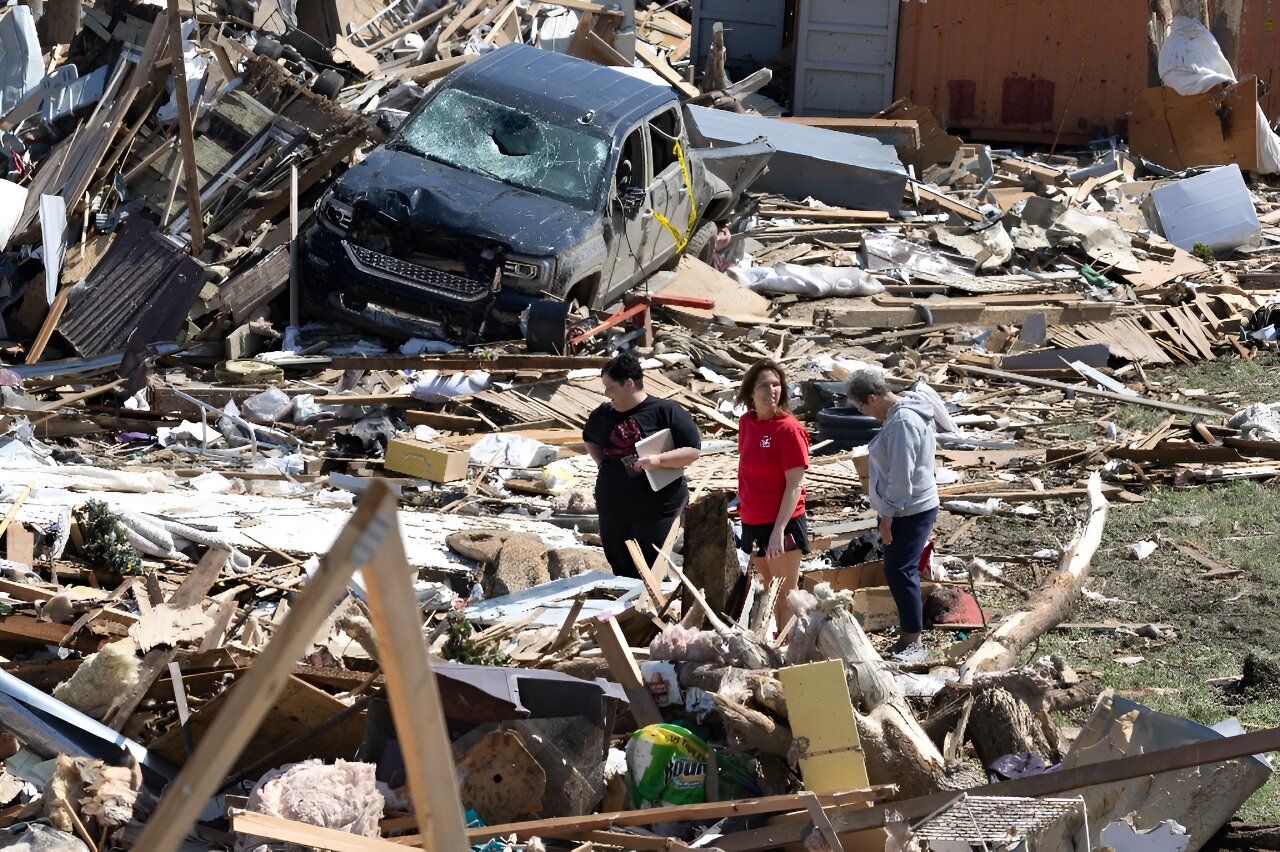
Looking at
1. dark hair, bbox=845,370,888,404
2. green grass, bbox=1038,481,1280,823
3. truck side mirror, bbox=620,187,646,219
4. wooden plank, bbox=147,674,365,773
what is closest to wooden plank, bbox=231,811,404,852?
wooden plank, bbox=147,674,365,773

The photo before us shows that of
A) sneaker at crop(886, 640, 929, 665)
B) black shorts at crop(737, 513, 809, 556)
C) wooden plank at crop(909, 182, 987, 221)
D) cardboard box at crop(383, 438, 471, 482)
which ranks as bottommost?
wooden plank at crop(909, 182, 987, 221)

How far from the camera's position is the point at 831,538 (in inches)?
354

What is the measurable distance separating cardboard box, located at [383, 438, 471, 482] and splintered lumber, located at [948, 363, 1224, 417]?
5378 millimetres

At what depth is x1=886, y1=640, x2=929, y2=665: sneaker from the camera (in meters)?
7.04

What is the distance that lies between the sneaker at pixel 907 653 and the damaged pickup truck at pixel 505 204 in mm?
5093

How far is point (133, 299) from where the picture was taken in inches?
463

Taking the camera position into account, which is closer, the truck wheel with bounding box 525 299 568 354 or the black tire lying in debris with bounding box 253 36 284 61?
the truck wheel with bounding box 525 299 568 354

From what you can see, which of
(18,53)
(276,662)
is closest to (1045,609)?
(276,662)

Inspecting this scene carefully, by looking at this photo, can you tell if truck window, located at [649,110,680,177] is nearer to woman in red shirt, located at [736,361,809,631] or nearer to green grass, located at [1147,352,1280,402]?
green grass, located at [1147,352,1280,402]

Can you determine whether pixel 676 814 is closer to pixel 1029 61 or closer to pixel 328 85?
pixel 328 85

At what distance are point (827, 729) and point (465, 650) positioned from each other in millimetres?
1589

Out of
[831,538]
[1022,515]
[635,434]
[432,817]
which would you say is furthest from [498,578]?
[432,817]

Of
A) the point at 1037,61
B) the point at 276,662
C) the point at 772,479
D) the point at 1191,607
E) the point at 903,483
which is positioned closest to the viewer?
the point at 276,662

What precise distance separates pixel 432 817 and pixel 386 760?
3.08m
